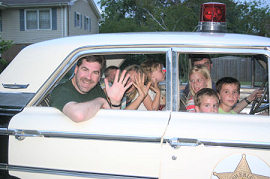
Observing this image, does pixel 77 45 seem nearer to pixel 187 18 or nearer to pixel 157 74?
pixel 157 74

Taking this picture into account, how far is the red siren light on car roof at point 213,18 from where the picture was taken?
100 inches

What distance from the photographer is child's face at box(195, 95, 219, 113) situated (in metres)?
2.44

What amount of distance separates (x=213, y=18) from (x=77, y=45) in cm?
122

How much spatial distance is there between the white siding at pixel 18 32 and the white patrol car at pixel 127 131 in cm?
1682

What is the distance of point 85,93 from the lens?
262 centimetres

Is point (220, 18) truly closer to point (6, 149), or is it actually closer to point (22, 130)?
point (22, 130)

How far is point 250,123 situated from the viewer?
205 cm

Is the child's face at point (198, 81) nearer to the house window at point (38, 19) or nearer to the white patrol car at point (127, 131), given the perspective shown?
the white patrol car at point (127, 131)

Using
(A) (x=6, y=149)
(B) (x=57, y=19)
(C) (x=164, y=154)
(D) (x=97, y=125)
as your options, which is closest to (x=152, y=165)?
(C) (x=164, y=154)

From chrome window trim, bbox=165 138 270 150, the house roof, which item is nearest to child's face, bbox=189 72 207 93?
chrome window trim, bbox=165 138 270 150

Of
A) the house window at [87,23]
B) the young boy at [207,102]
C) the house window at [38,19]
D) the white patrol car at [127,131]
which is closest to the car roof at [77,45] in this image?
the white patrol car at [127,131]

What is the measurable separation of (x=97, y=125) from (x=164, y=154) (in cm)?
53

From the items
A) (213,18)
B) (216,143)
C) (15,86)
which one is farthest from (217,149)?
(15,86)

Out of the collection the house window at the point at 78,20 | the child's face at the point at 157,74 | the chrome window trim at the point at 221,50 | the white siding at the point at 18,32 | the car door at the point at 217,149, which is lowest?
the car door at the point at 217,149
